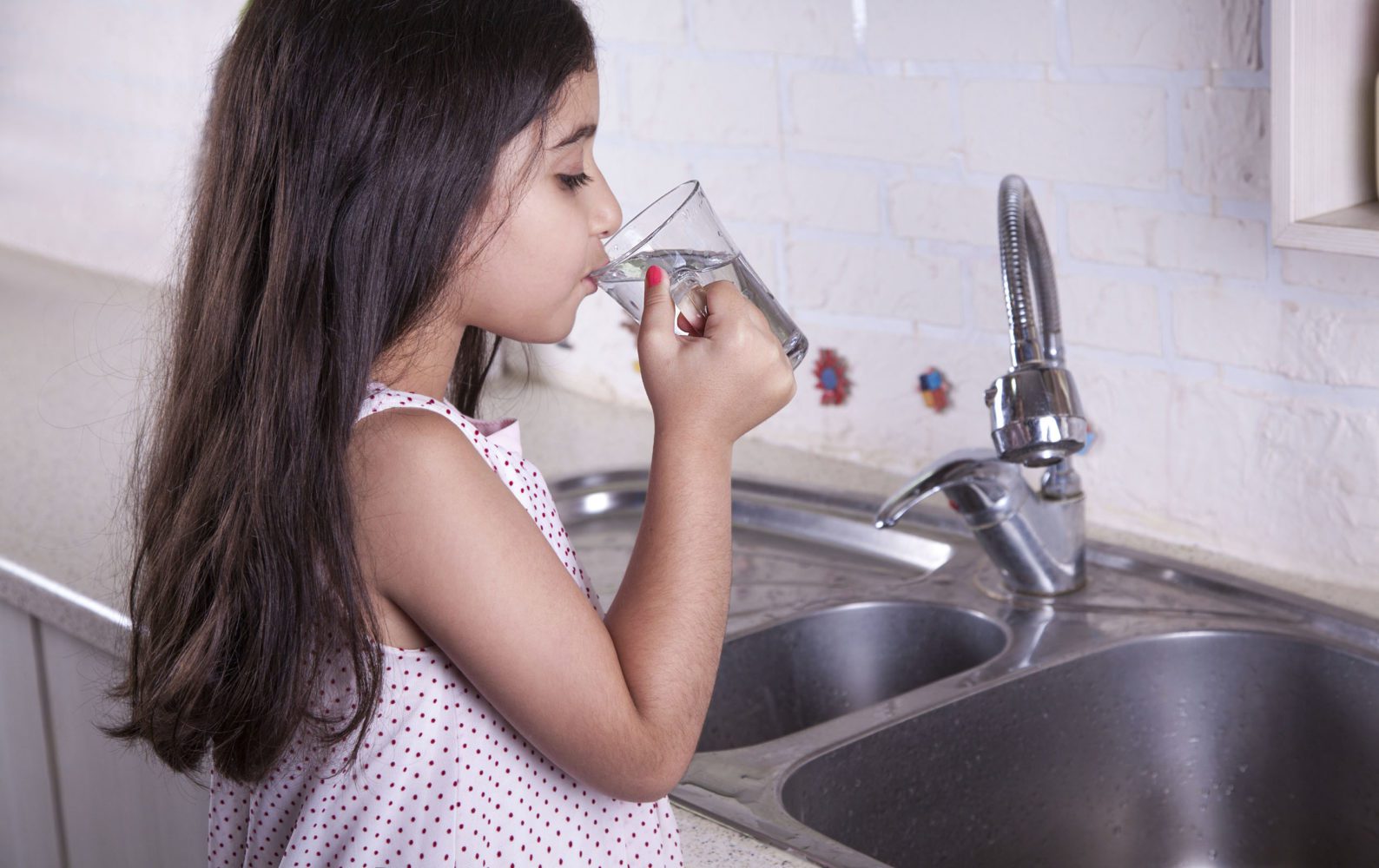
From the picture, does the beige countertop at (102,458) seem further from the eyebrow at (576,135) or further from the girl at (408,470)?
the eyebrow at (576,135)

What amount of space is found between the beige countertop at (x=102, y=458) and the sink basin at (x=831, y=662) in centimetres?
18

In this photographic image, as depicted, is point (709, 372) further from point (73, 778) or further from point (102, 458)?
point (102, 458)

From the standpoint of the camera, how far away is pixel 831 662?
125 cm

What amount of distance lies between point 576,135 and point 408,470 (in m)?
0.20

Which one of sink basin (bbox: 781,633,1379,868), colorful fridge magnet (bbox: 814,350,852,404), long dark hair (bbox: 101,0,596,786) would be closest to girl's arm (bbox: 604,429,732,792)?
long dark hair (bbox: 101,0,596,786)

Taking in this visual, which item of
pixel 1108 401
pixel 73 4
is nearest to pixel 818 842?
pixel 1108 401

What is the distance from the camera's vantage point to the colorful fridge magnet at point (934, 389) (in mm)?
1418

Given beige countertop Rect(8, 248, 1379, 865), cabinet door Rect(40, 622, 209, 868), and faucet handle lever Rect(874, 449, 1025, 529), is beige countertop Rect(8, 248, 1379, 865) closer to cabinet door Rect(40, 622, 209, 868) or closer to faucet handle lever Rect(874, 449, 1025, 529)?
cabinet door Rect(40, 622, 209, 868)

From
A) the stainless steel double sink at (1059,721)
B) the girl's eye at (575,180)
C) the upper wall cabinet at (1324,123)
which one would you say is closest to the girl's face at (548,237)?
the girl's eye at (575,180)

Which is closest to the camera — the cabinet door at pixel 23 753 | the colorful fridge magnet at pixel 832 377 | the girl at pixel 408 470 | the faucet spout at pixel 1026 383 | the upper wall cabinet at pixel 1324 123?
the girl at pixel 408 470

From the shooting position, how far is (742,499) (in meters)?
1.49

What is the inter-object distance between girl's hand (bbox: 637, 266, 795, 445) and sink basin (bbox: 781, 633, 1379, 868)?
1.05ft

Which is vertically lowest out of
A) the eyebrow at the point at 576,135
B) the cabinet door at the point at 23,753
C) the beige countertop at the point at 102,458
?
the cabinet door at the point at 23,753

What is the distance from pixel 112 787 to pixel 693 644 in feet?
2.44
